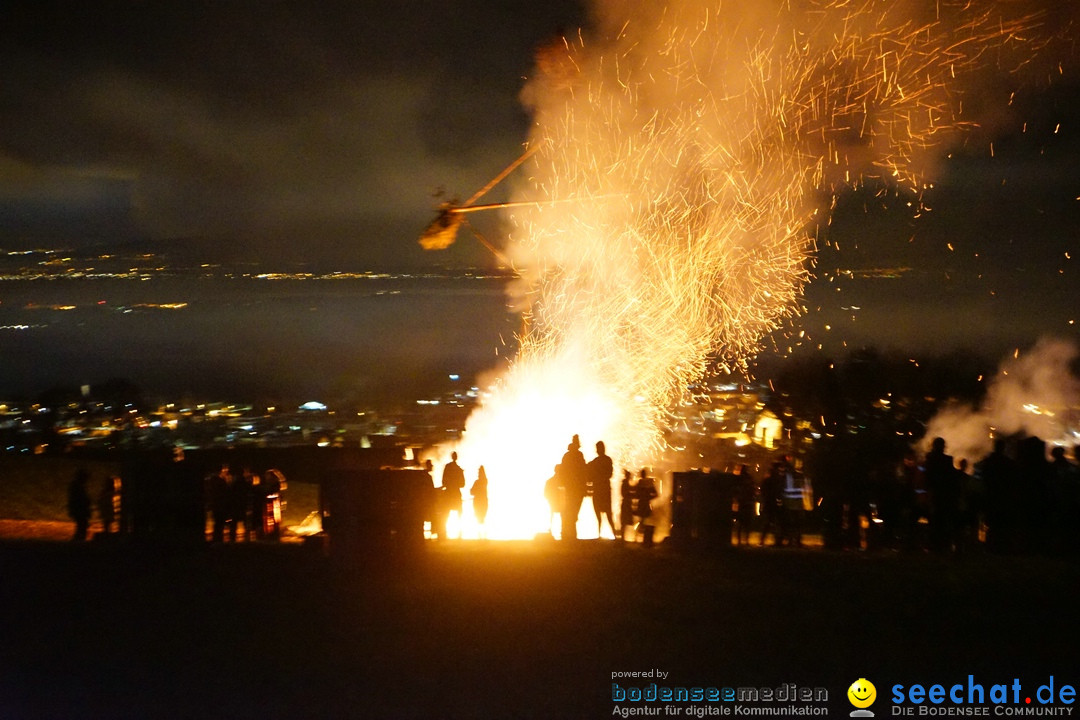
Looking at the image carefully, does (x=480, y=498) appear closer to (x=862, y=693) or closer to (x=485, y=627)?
(x=485, y=627)

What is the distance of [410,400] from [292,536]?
37078 mm

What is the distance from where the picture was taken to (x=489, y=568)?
947cm

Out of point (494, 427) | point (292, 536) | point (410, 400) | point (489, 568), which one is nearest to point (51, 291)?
point (410, 400)

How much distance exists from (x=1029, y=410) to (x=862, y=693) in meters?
25.3

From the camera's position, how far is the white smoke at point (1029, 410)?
23516 mm

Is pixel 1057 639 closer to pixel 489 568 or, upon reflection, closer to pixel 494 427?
pixel 489 568

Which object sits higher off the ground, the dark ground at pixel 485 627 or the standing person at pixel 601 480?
the standing person at pixel 601 480

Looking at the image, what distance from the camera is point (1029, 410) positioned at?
92.7ft

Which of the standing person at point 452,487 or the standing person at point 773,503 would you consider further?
the standing person at point 452,487

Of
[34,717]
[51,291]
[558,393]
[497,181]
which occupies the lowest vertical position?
[34,717]

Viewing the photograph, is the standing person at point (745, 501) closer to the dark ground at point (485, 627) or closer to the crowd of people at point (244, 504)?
the dark ground at point (485, 627)

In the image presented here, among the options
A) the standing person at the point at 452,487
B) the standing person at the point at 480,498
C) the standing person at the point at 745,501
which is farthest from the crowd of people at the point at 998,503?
the standing person at the point at 452,487

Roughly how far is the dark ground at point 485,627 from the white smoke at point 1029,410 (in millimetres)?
12764

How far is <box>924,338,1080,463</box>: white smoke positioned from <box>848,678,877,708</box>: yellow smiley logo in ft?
49.0
